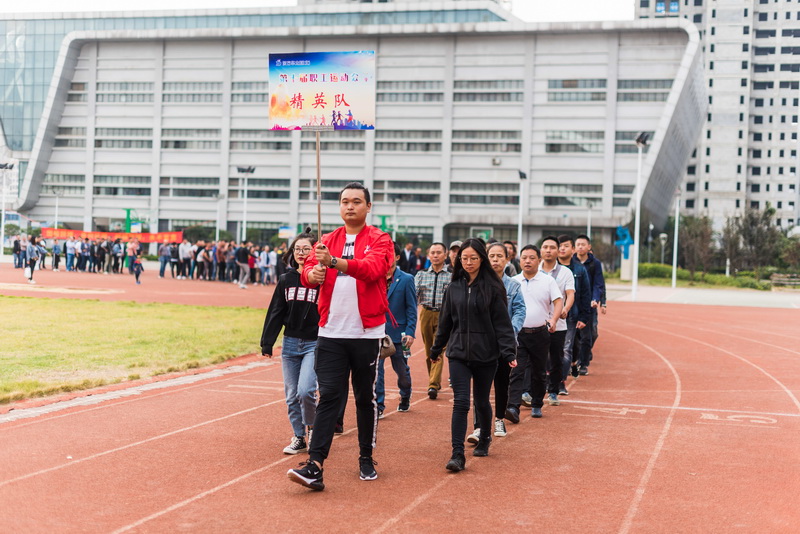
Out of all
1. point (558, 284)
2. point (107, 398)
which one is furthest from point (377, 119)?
point (107, 398)

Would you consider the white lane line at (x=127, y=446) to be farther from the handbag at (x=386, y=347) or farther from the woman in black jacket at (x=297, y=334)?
the handbag at (x=386, y=347)

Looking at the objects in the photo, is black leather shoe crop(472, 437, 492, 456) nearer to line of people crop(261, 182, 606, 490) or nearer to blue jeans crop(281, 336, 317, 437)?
line of people crop(261, 182, 606, 490)

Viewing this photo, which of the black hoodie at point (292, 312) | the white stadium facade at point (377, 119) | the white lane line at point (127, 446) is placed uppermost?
the white stadium facade at point (377, 119)

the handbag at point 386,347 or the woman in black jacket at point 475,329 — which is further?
the woman in black jacket at point 475,329

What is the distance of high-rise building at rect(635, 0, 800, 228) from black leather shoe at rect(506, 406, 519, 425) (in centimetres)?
12019

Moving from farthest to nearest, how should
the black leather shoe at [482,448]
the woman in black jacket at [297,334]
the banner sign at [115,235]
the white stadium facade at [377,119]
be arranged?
the white stadium facade at [377,119] < the banner sign at [115,235] < the black leather shoe at [482,448] < the woman in black jacket at [297,334]

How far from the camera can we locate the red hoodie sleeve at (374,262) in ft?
17.8

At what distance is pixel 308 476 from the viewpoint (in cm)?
554

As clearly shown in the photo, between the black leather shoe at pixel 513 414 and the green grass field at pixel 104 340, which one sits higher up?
the black leather shoe at pixel 513 414

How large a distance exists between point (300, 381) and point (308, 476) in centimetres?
128

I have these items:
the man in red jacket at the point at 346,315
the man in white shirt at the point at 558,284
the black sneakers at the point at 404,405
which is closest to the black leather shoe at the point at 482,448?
the man in red jacket at the point at 346,315

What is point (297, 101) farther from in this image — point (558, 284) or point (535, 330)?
point (558, 284)

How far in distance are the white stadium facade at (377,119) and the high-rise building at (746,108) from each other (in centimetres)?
2954

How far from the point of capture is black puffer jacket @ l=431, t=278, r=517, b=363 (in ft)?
21.6
